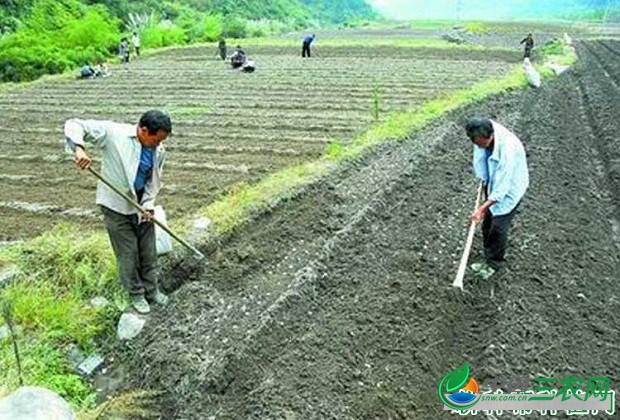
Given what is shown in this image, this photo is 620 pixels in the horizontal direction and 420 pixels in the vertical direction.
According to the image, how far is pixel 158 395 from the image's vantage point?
4.50m

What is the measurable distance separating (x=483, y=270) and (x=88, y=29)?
87.7ft

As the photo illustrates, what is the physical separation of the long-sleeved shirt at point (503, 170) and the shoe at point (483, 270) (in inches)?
27.0

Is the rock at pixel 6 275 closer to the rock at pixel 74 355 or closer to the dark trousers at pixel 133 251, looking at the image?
the rock at pixel 74 355

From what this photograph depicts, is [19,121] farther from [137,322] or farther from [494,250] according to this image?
[494,250]

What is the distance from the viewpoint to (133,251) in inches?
202

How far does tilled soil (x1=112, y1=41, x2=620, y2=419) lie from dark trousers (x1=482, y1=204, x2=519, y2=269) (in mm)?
191

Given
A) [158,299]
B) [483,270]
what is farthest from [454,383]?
[158,299]

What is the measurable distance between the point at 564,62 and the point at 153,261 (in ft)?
64.9

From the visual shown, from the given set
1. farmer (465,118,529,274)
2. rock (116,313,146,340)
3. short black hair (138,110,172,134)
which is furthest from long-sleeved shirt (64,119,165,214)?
farmer (465,118,529,274)

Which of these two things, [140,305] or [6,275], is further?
[6,275]

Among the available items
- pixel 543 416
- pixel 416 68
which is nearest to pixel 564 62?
pixel 416 68

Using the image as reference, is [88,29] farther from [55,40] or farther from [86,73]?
[86,73]

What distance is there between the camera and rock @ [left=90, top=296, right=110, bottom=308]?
17.7 feet

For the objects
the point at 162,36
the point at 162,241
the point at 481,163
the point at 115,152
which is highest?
the point at 115,152
